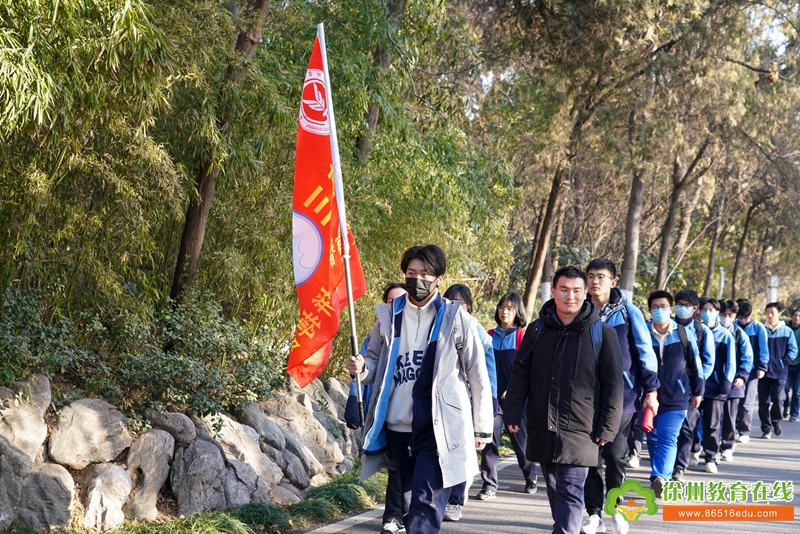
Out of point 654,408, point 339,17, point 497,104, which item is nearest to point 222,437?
point 654,408

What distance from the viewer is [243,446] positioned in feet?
24.2

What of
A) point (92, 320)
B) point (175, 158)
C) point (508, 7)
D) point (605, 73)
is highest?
Result: point (508, 7)

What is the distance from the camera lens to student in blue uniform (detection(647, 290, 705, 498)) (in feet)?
25.9

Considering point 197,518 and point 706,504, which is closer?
point 197,518

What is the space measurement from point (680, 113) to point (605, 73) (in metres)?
2.81

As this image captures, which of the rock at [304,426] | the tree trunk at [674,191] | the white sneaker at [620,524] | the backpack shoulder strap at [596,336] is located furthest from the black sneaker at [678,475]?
the tree trunk at [674,191]

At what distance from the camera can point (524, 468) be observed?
8148mm

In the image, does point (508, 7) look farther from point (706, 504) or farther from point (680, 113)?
point (706, 504)

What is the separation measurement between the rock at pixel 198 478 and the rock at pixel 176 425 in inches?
3.3

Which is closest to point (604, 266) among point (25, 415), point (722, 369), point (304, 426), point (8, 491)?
point (304, 426)

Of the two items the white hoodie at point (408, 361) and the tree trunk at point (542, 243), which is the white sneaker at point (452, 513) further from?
the tree trunk at point (542, 243)

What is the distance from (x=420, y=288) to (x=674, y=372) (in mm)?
3848

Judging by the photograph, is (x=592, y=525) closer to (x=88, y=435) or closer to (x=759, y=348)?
(x=88, y=435)

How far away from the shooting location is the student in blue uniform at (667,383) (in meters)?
7.89
